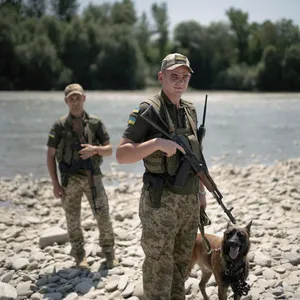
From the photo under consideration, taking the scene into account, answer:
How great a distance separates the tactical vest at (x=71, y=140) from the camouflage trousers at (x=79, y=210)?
248 millimetres

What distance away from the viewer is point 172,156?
3398 millimetres

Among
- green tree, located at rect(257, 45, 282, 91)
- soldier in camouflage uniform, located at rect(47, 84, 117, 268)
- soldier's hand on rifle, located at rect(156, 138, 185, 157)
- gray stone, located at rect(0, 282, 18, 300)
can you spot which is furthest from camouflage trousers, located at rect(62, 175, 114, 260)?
green tree, located at rect(257, 45, 282, 91)

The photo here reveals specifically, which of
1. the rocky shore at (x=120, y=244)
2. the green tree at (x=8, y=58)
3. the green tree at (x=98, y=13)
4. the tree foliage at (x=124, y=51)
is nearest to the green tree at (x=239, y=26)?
the tree foliage at (x=124, y=51)

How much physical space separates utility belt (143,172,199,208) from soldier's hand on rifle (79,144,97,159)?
195cm

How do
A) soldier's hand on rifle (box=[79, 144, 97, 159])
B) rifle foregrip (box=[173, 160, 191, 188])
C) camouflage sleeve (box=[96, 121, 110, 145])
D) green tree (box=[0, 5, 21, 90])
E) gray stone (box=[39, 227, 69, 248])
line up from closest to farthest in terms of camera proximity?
rifle foregrip (box=[173, 160, 191, 188]) → soldier's hand on rifle (box=[79, 144, 97, 159]) → camouflage sleeve (box=[96, 121, 110, 145]) → gray stone (box=[39, 227, 69, 248]) → green tree (box=[0, 5, 21, 90])

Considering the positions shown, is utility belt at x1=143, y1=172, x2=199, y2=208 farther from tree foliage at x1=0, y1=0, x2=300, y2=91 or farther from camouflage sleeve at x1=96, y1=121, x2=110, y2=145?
tree foliage at x1=0, y1=0, x2=300, y2=91

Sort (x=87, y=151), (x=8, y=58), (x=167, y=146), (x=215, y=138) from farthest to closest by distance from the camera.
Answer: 1. (x=8, y=58)
2. (x=215, y=138)
3. (x=87, y=151)
4. (x=167, y=146)

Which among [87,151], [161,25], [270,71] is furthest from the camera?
[161,25]

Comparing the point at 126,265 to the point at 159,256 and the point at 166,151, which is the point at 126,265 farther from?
the point at 166,151

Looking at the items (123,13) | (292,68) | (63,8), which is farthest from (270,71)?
(63,8)

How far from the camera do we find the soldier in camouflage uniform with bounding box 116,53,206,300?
3309mm

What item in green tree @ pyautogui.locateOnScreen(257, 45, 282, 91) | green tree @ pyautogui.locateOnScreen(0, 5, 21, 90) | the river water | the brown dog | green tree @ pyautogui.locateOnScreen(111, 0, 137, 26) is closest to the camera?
the brown dog

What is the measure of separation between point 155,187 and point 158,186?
0.09 feet

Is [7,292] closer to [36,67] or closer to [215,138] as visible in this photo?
[215,138]
